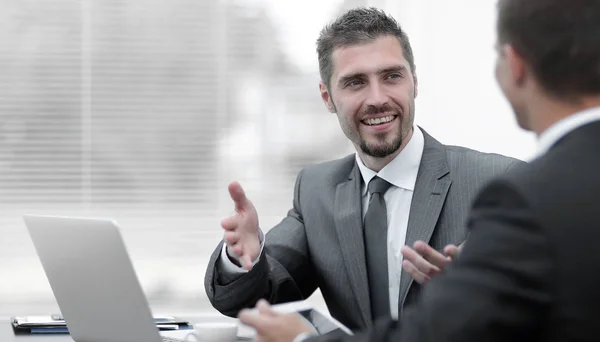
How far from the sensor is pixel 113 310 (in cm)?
177

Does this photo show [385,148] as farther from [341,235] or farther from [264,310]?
[264,310]

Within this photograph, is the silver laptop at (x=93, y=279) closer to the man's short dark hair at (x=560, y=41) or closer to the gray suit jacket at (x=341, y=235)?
the gray suit jacket at (x=341, y=235)

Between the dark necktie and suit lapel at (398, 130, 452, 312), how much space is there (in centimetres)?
8

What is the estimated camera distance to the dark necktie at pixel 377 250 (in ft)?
7.68

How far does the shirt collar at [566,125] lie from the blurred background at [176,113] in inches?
105

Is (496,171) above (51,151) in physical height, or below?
below

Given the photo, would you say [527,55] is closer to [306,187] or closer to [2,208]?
[306,187]

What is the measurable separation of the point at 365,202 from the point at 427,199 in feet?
0.74

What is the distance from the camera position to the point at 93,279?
5.86ft

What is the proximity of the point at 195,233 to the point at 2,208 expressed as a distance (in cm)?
87

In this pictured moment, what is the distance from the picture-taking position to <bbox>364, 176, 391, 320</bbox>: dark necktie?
2342 mm

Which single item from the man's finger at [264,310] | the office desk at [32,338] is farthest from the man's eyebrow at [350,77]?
the man's finger at [264,310]

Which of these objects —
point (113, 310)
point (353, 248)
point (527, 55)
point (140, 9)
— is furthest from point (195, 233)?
point (527, 55)

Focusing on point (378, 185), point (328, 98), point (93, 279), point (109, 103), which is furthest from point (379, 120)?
point (109, 103)
